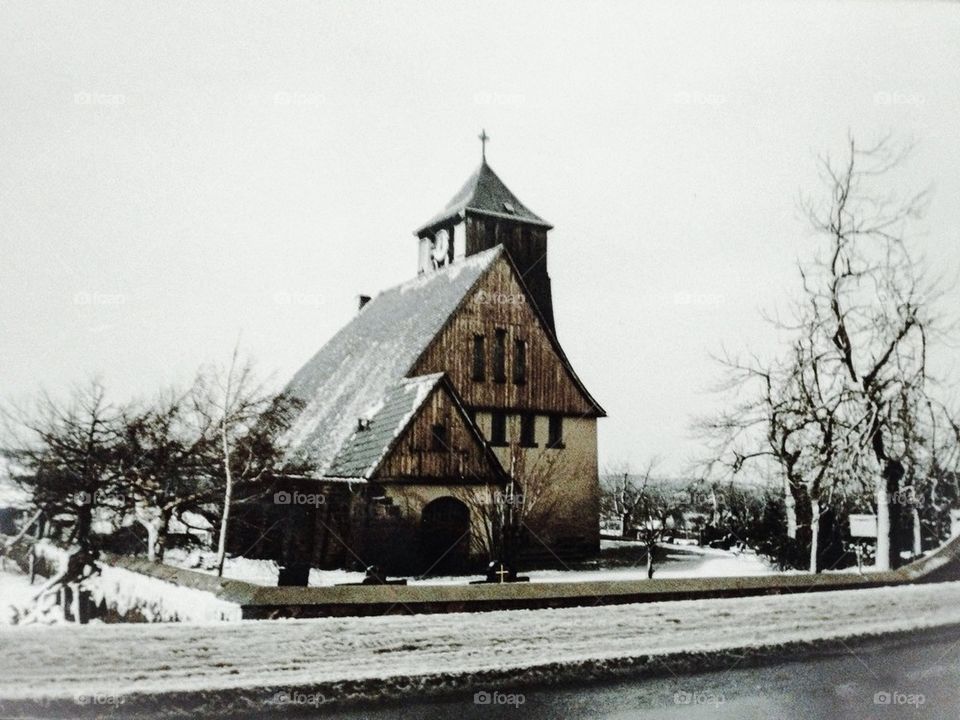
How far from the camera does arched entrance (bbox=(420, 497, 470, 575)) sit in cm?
365

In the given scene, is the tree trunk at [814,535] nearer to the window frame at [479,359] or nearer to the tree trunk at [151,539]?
the window frame at [479,359]

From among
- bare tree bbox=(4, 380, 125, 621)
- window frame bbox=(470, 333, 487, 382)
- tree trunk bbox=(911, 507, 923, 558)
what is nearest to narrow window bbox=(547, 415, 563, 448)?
window frame bbox=(470, 333, 487, 382)

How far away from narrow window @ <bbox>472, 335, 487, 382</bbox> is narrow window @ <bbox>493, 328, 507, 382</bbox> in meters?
0.06

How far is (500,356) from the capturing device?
3992 mm

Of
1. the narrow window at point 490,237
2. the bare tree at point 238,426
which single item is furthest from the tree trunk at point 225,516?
the narrow window at point 490,237

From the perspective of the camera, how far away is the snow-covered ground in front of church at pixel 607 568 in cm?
340

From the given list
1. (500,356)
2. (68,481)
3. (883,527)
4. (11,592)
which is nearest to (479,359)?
(500,356)

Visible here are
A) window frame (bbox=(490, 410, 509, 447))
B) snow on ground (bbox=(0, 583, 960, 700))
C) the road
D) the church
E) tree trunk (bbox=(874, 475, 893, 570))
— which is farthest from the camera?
tree trunk (bbox=(874, 475, 893, 570))

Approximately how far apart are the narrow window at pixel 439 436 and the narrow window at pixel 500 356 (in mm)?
403

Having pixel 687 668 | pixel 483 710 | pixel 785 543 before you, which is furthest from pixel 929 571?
pixel 483 710

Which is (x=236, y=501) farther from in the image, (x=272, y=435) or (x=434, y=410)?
(x=434, y=410)

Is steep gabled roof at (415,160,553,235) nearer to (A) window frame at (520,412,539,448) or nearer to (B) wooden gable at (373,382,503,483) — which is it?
(B) wooden gable at (373,382,503,483)

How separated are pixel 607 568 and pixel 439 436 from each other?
3.63 feet

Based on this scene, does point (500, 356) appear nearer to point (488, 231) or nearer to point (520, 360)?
point (520, 360)
